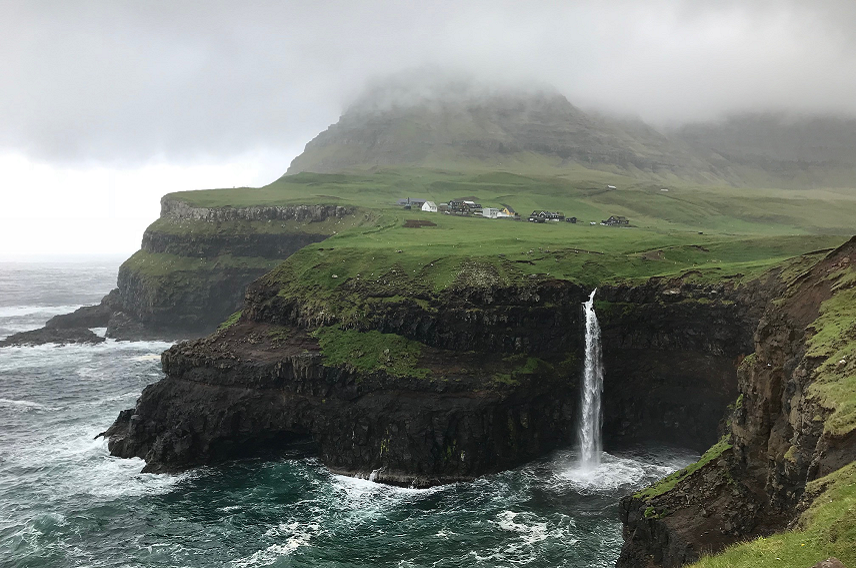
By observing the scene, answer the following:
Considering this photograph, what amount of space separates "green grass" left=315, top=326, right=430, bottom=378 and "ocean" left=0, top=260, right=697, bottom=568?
35.9 feet

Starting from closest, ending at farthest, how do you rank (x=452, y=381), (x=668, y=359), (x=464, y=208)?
(x=452, y=381) → (x=668, y=359) → (x=464, y=208)

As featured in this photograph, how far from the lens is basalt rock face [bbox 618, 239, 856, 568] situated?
24.4m

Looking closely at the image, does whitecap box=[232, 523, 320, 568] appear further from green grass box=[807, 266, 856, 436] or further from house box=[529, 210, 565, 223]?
house box=[529, 210, 565, 223]

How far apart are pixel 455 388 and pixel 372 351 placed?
10310 millimetres

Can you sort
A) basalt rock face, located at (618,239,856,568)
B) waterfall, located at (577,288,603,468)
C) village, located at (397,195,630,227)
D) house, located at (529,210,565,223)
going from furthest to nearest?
village, located at (397,195,630,227), house, located at (529,210,565,223), waterfall, located at (577,288,603,468), basalt rock face, located at (618,239,856,568)

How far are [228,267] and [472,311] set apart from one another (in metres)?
83.6

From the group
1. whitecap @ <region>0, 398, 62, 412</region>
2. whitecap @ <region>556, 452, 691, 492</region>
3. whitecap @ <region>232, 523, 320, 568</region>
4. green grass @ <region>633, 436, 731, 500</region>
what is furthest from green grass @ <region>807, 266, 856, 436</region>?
whitecap @ <region>0, 398, 62, 412</region>

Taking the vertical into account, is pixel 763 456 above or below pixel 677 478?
above

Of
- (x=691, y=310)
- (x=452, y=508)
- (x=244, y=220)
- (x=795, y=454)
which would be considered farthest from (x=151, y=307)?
(x=795, y=454)

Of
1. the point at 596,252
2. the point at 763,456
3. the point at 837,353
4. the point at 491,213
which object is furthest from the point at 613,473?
the point at 491,213

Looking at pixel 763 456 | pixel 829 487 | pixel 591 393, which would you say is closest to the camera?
pixel 829 487

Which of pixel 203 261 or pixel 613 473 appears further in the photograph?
pixel 203 261

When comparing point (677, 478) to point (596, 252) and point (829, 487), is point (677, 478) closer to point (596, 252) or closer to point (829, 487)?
point (829, 487)

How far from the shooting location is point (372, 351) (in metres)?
65.6
